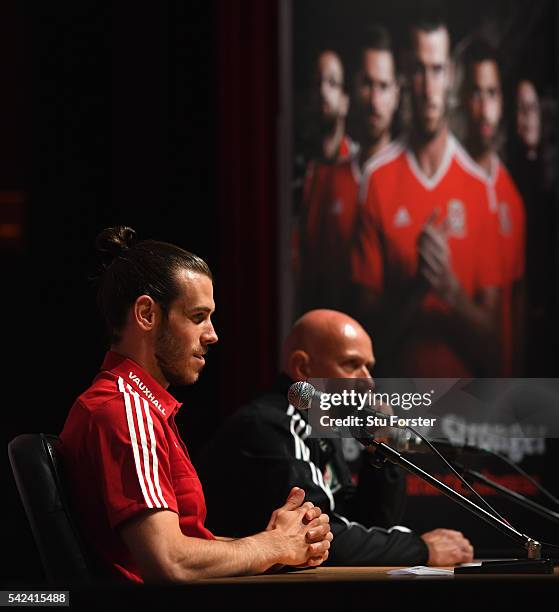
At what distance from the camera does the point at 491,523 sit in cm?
186

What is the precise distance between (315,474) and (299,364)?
0.39 m

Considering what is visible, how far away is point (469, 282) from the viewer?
4047mm

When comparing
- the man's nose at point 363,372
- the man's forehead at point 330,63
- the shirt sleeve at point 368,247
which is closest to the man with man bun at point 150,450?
the man's nose at point 363,372

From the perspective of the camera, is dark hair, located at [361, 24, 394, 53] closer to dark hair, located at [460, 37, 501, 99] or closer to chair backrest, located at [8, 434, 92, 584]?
dark hair, located at [460, 37, 501, 99]

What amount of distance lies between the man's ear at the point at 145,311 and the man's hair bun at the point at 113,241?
0.45 ft

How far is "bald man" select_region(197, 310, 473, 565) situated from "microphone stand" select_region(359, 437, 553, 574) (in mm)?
436

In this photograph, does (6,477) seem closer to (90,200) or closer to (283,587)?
(90,200)

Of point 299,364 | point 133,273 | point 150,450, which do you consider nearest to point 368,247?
point 299,364

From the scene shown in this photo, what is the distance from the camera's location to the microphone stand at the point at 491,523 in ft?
5.95

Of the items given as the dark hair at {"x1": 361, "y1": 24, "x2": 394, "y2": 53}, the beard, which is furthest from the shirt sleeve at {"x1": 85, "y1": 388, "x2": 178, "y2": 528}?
the dark hair at {"x1": 361, "y1": 24, "x2": 394, "y2": 53}

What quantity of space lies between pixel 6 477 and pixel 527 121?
2.34 metres

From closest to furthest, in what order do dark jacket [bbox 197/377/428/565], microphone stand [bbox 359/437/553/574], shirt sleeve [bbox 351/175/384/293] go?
1. microphone stand [bbox 359/437/553/574]
2. dark jacket [bbox 197/377/428/565]
3. shirt sleeve [bbox 351/175/384/293]

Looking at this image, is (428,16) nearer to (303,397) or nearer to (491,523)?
(303,397)

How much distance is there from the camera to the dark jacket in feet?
7.84
